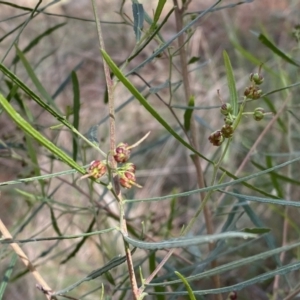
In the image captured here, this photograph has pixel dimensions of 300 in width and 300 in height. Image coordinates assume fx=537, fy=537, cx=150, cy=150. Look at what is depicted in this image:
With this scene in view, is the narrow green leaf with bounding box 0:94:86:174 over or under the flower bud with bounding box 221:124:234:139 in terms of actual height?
over

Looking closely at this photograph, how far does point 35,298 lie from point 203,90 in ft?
3.06

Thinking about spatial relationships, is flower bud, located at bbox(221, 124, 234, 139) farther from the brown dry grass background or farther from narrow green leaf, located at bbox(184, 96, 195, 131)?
the brown dry grass background

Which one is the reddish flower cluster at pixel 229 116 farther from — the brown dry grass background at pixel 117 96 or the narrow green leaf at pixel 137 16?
Answer: the brown dry grass background at pixel 117 96

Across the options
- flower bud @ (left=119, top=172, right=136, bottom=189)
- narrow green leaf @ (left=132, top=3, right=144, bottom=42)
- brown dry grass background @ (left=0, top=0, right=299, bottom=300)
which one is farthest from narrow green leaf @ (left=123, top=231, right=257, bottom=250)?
brown dry grass background @ (left=0, top=0, right=299, bottom=300)

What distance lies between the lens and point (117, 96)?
89.7 inches

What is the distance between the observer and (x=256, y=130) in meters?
1.85

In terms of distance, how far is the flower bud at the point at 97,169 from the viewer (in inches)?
13.2

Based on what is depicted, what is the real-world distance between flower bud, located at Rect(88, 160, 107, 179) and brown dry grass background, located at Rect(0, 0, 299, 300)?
40.1 inches

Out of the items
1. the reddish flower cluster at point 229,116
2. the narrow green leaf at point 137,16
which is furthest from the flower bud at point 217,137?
the narrow green leaf at point 137,16

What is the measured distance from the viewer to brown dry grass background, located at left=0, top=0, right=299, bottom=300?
1715 mm

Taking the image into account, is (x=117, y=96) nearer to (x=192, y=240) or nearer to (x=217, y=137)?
(x=217, y=137)

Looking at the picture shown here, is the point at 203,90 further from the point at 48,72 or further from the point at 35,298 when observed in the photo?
Answer: the point at 35,298

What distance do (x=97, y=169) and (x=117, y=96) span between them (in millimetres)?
1957

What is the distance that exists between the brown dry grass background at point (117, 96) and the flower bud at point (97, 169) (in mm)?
1020
